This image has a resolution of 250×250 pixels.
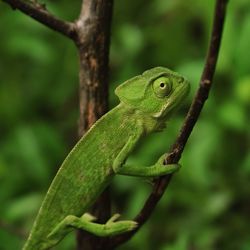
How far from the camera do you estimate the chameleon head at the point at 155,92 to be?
2361 millimetres

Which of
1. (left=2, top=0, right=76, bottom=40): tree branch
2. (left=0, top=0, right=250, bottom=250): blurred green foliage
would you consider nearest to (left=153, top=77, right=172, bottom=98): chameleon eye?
(left=2, top=0, right=76, bottom=40): tree branch

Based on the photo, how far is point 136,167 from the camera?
234cm

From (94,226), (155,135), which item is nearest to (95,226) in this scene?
(94,226)

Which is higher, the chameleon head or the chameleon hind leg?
the chameleon head

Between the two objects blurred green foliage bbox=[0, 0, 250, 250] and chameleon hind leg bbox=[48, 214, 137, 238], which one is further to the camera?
blurred green foliage bbox=[0, 0, 250, 250]

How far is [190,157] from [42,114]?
1756mm

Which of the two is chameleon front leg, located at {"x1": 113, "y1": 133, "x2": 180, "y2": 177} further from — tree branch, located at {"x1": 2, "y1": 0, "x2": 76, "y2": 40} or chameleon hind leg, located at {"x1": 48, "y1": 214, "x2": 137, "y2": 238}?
tree branch, located at {"x1": 2, "y1": 0, "x2": 76, "y2": 40}

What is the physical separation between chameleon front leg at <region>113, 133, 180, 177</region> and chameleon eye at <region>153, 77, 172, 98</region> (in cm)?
17

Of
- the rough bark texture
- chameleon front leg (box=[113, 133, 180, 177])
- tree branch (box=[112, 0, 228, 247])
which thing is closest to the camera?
tree branch (box=[112, 0, 228, 247])

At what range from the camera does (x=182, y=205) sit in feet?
13.9

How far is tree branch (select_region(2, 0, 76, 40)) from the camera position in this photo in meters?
2.29

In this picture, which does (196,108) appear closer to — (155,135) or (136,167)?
(136,167)

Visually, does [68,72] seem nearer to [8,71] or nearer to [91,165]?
[8,71]

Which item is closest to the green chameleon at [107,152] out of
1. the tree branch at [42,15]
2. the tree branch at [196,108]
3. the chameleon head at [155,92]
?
the chameleon head at [155,92]
